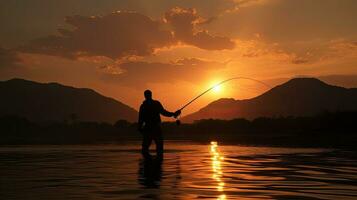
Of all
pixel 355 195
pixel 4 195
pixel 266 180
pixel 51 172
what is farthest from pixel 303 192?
pixel 51 172

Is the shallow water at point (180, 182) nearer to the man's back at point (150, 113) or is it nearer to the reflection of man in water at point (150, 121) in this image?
the reflection of man in water at point (150, 121)

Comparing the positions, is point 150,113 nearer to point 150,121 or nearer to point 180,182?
point 150,121

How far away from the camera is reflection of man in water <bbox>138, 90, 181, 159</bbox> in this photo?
17516 millimetres

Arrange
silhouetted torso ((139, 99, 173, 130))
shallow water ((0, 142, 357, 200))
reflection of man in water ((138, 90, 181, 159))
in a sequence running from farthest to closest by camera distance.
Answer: silhouetted torso ((139, 99, 173, 130))
reflection of man in water ((138, 90, 181, 159))
shallow water ((0, 142, 357, 200))

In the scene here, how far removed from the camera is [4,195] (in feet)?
26.2

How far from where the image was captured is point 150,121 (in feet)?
58.0

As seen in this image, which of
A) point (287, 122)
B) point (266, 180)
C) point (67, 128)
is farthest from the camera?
point (67, 128)

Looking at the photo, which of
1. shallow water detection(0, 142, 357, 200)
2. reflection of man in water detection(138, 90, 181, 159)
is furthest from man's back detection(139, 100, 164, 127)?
shallow water detection(0, 142, 357, 200)

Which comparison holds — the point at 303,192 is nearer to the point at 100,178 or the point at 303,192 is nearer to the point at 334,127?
the point at 100,178

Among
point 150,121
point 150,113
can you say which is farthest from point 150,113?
point 150,121

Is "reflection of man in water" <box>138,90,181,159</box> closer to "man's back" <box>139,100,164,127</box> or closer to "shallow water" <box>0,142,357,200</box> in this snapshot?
"man's back" <box>139,100,164,127</box>

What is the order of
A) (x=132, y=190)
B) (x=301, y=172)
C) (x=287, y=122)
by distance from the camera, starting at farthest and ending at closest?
(x=287, y=122), (x=301, y=172), (x=132, y=190)

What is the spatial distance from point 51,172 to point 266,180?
4.80m

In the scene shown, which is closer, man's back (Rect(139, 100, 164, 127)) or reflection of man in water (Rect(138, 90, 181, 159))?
reflection of man in water (Rect(138, 90, 181, 159))
